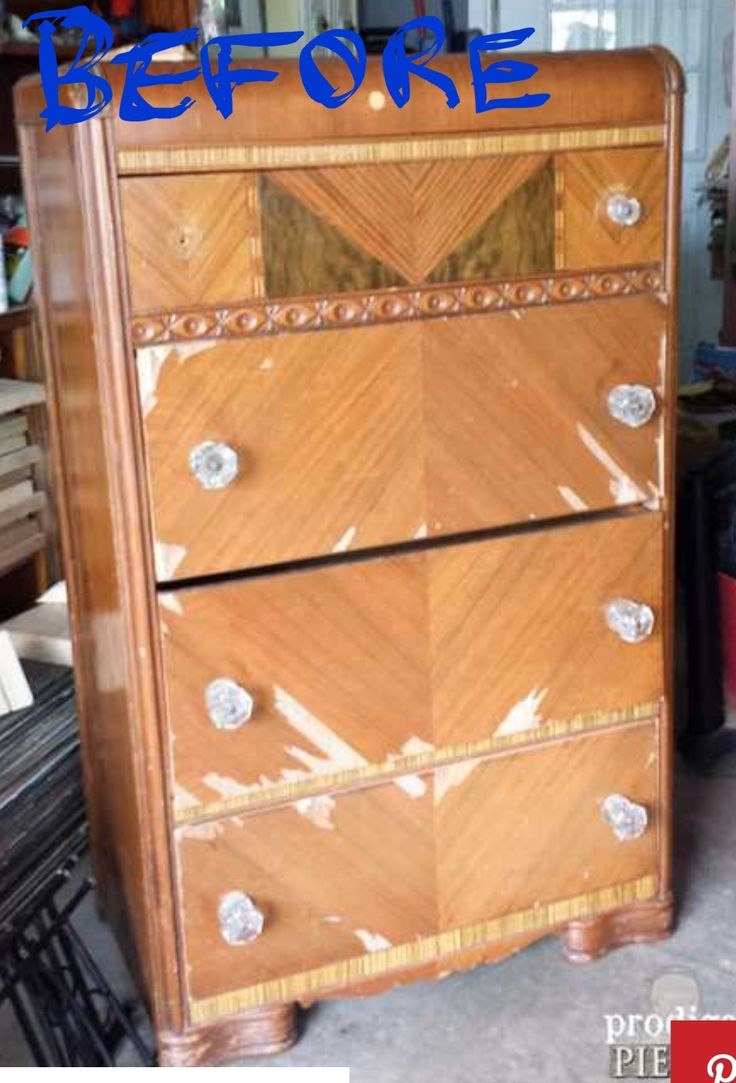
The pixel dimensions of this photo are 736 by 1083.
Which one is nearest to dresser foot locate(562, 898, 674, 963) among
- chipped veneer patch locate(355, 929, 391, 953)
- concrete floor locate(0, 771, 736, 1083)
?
concrete floor locate(0, 771, 736, 1083)

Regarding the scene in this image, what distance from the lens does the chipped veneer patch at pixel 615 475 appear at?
134cm

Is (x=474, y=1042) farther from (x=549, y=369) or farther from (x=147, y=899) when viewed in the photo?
(x=549, y=369)

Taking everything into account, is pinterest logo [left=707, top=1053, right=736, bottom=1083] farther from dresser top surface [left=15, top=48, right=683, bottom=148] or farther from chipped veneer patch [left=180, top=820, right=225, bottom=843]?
dresser top surface [left=15, top=48, right=683, bottom=148]

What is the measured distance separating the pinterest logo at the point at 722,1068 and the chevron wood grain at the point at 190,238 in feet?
2.83

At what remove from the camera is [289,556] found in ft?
4.12

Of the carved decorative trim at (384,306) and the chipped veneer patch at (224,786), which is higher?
the carved decorative trim at (384,306)

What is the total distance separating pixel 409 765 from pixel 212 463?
1.26ft

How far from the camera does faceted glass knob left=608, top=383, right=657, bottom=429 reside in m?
1.33

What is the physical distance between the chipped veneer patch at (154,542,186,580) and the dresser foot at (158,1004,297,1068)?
474 mm

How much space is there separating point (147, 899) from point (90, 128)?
718 millimetres

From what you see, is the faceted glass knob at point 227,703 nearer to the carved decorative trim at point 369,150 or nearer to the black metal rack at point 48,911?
the black metal rack at point 48,911

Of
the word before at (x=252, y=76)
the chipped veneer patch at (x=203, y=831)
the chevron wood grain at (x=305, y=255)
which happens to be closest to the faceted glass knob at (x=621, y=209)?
the word before at (x=252, y=76)

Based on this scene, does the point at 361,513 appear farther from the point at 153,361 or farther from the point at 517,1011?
the point at 517,1011

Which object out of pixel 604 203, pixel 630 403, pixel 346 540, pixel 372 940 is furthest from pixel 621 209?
pixel 372 940
